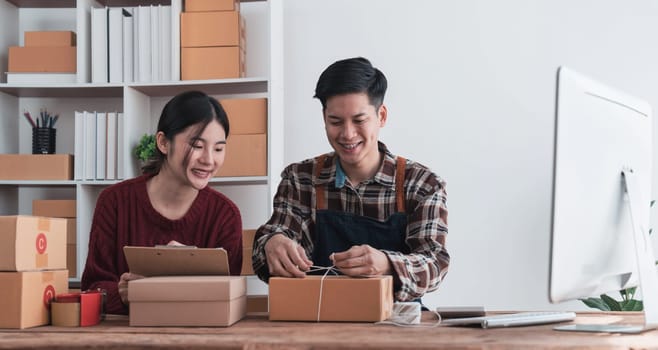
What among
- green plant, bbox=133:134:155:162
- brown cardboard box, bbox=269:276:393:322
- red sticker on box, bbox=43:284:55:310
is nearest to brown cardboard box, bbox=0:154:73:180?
green plant, bbox=133:134:155:162

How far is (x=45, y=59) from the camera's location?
3.53 metres

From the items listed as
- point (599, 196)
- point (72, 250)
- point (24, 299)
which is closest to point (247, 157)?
point (72, 250)

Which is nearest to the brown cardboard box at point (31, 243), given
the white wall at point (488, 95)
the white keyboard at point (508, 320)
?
the white keyboard at point (508, 320)

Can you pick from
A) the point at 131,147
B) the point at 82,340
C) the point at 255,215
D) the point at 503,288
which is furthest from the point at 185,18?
the point at 82,340

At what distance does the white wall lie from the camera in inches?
140

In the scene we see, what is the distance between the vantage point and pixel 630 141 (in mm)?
1584

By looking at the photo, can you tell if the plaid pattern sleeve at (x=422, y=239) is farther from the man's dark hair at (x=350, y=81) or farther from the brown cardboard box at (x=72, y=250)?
the brown cardboard box at (x=72, y=250)

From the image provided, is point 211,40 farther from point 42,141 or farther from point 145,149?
point 42,141

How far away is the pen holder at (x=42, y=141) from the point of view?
3.56m

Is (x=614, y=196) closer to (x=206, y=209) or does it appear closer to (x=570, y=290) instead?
(x=570, y=290)

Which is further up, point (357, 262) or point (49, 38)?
point (49, 38)

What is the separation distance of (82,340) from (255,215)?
7.45 feet

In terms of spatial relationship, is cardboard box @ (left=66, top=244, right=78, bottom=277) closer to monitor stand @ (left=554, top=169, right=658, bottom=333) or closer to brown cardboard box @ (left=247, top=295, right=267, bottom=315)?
brown cardboard box @ (left=247, top=295, right=267, bottom=315)

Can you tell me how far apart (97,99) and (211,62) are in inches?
30.2
